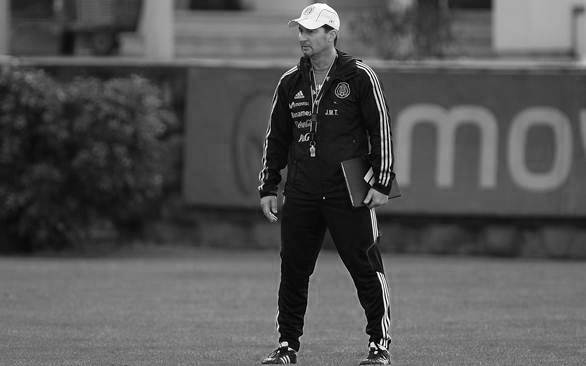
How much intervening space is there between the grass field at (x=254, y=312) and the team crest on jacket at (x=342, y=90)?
1.65 metres

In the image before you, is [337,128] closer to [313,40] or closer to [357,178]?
[357,178]

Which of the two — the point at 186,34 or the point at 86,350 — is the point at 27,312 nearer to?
the point at 86,350

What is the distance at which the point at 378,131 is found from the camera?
8.07 metres

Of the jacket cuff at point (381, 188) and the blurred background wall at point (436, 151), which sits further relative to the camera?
the blurred background wall at point (436, 151)

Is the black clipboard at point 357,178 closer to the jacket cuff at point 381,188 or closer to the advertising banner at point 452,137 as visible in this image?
the jacket cuff at point 381,188

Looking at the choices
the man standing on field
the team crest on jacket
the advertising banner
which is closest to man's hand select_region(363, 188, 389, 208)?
the man standing on field

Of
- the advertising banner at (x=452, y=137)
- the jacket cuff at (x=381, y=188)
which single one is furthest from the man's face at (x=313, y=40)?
the advertising banner at (x=452, y=137)

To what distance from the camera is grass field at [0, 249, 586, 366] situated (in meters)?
8.88

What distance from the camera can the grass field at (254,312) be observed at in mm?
8875

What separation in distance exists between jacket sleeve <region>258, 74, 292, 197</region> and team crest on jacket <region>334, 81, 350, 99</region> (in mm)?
366

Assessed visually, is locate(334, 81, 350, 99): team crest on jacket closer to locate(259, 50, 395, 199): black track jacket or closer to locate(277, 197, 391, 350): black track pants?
locate(259, 50, 395, 199): black track jacket

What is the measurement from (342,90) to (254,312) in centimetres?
375

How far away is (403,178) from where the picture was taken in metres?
17.5

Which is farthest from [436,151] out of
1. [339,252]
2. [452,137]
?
[339,252]
